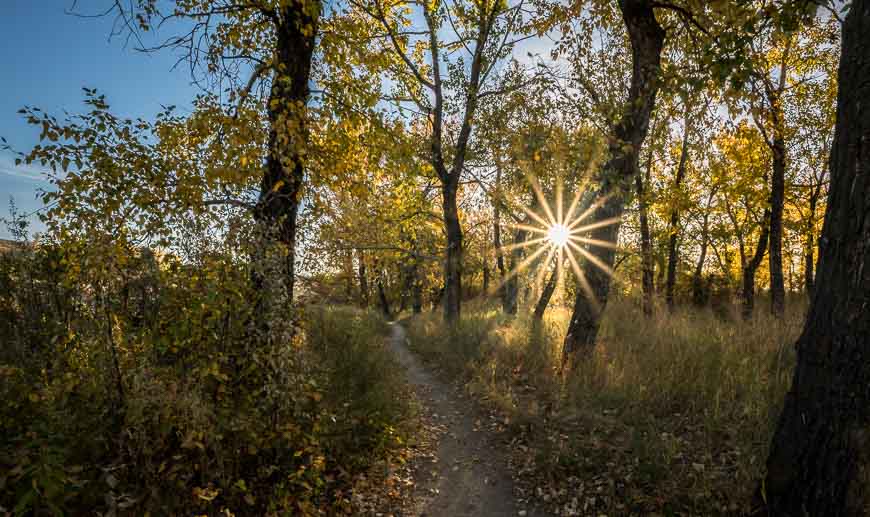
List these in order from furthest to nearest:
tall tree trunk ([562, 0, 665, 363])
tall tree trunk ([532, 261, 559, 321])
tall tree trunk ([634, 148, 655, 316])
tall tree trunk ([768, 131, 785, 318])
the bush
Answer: tall tree trunk ([532, 261, 559, 321]) < tall tree trunk ([634, 148, 655, 316]) < tall tree trunk ([768, 131, 785, 318]) < tall tree trunk ([562, 0, 665, 363]) < the bush

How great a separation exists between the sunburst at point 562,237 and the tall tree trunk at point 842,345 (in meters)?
4.45

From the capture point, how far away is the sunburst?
784cm

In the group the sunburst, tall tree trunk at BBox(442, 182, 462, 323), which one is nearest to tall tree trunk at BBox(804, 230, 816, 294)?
the sunburst

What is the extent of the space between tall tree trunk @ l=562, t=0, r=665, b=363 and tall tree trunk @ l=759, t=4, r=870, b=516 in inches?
132

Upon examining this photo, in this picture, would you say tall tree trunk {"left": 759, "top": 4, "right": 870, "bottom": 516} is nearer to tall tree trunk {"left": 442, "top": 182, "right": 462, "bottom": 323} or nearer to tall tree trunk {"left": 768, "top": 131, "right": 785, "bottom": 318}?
tall tree trunk {"left": 768, "top": 131, "right": 785, "bottom": 318}

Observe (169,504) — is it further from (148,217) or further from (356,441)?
(148,217)

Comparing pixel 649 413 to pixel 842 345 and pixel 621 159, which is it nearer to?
pixel 842 345

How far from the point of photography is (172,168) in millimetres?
5301

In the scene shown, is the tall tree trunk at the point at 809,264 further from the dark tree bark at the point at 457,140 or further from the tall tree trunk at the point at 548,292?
the dark tree bark at the point at 457,140

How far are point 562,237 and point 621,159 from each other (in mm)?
5404

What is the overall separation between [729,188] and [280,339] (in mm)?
19292

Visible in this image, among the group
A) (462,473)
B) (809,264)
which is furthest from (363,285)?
(809,264)

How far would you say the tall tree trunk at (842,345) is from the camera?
294 cm

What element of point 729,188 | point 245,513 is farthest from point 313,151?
point 729,188
